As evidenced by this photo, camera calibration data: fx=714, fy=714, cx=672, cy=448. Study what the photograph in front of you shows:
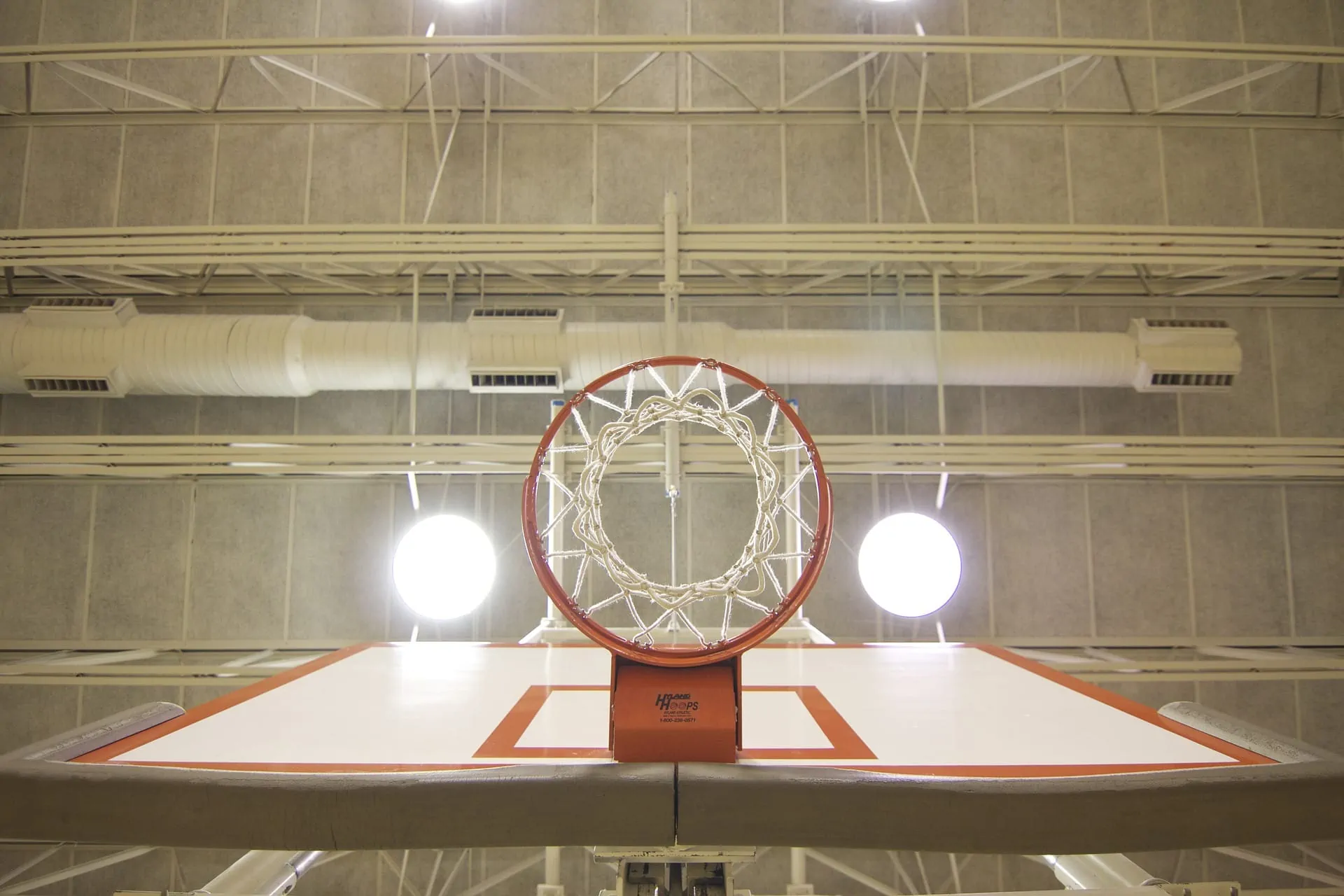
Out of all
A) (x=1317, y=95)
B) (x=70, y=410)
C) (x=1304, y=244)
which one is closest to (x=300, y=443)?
(x=70, y=410)

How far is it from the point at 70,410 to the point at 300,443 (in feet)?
10.0

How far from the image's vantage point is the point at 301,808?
1667mm

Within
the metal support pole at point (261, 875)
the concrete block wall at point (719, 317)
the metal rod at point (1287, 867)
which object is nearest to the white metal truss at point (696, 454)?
the concrete block wall at point (719, 317)

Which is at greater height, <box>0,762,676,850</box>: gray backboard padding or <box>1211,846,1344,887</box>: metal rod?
<box>0,762,676,850</box>: gray backboard padding

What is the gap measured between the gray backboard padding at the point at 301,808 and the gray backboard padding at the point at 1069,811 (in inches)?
19.9

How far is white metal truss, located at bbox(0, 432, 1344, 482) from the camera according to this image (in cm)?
520

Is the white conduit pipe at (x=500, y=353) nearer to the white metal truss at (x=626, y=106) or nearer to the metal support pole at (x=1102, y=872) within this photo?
the white metal truss at (x=626, y=106)

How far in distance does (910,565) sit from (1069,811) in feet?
15.8

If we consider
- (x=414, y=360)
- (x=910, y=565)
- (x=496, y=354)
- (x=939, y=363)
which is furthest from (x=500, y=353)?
(x=910, y=565)

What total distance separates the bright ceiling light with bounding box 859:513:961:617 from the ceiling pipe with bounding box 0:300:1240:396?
1351 mm

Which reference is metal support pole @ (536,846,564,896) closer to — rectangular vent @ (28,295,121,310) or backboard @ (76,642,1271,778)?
backboard @ (76,642,1271,778)

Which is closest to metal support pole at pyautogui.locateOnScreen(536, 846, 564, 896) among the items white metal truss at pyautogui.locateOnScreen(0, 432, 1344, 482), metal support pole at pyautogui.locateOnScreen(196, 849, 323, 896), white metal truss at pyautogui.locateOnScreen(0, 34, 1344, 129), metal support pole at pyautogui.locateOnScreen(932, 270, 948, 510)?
metal support pole at pyautogui.locateOnScreen(196, 849, 323, 896)

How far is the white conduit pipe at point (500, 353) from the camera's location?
6.15 m

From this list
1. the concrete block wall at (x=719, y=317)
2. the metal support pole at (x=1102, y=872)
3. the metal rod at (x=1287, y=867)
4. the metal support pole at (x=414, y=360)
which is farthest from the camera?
the concrete block wall at (x=719, y=317)
